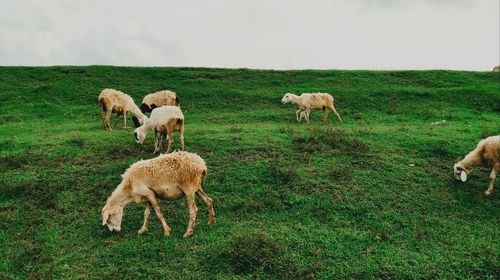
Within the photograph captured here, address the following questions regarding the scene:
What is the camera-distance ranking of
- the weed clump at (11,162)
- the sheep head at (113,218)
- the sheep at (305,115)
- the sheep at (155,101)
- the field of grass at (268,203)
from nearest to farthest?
the field of grass at (268,203)
the sheep head at (113,218)
the weed clump at (11,162)
the sheep at (155,101)
the sheep at (305,115)

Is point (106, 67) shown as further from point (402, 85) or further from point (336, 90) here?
point (402, 85)

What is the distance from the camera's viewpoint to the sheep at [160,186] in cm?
984

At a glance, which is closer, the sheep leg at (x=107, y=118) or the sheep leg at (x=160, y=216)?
the sheep leg at (x=160, y=216)

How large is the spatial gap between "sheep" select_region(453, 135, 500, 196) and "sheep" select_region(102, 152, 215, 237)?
802 cm

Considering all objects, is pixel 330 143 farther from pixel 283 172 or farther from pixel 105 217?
pixel 105 217

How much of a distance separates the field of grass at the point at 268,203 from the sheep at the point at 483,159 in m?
0.40

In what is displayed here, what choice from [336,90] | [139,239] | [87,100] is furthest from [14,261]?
[336,90]

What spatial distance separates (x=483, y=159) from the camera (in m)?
13.3

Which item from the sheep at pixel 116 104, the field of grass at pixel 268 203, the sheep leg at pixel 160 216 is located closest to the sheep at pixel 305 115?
the field of grass at pixel 268 203

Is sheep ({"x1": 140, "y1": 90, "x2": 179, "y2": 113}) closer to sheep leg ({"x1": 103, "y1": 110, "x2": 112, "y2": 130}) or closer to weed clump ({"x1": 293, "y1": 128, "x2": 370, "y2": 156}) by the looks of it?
sheep leg ({"x1": 103, "y1": 110, "x2": 112, "y2": 130})

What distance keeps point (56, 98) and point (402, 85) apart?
23.1m

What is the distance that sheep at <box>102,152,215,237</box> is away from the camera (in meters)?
9.84

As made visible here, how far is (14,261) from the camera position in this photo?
8914mm

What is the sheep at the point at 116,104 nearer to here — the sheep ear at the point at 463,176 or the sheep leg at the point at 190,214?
the sheep leg at the point at 190,214
